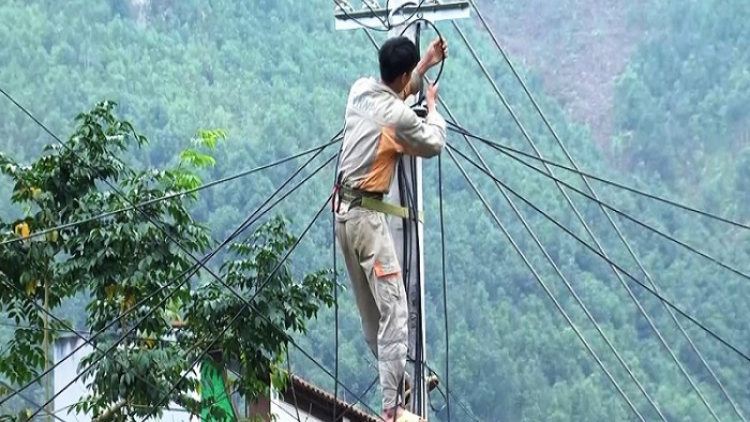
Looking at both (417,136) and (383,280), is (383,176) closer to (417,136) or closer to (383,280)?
(417,136)

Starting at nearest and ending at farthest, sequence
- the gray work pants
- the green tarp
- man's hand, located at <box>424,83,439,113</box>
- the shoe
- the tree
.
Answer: the gray work pants → man's hand, located at <box>424,83,439,113</box> → the shoe → the tree → the green tarp

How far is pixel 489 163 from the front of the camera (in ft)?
142

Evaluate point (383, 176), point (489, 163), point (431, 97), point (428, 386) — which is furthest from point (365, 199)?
point (489, 163)

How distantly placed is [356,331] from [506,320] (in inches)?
473

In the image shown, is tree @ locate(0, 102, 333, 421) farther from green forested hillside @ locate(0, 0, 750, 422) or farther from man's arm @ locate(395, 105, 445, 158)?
green forested hillside @ locate(0, 0, 750, 422)

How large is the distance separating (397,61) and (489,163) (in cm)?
3645

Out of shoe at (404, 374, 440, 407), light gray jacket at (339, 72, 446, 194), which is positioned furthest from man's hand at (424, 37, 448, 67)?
shoe at (404, 374, 440, 407)

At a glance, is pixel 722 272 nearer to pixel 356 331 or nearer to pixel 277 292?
pixel 356 331

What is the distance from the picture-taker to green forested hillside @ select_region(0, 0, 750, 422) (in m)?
35.9

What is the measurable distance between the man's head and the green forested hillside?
2074 cm

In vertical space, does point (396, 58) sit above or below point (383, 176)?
above

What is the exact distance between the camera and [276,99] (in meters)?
46.2

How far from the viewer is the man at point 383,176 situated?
6828 millimetres

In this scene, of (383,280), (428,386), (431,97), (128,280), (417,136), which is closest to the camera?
(417,136)
